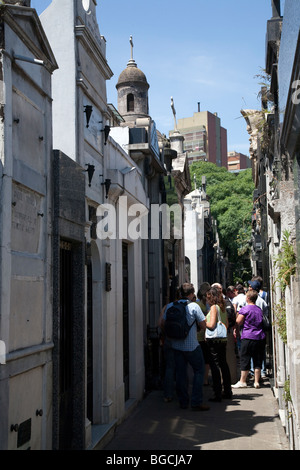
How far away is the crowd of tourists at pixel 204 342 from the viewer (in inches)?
346

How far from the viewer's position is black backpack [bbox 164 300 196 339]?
8.70m

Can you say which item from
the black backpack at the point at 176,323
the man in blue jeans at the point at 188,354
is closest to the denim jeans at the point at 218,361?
the man in blue jeans at the point at 188,354

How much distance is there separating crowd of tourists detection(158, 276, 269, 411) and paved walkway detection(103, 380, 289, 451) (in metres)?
0.31

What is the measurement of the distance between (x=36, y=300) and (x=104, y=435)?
2.79 metres

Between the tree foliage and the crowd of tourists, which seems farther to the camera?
the tree foliage

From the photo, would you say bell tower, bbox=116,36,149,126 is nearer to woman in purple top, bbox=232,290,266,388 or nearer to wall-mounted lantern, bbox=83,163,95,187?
woman in purple top, bbox=232,290,266,388

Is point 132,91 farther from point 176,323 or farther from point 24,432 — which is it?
point 24,432
